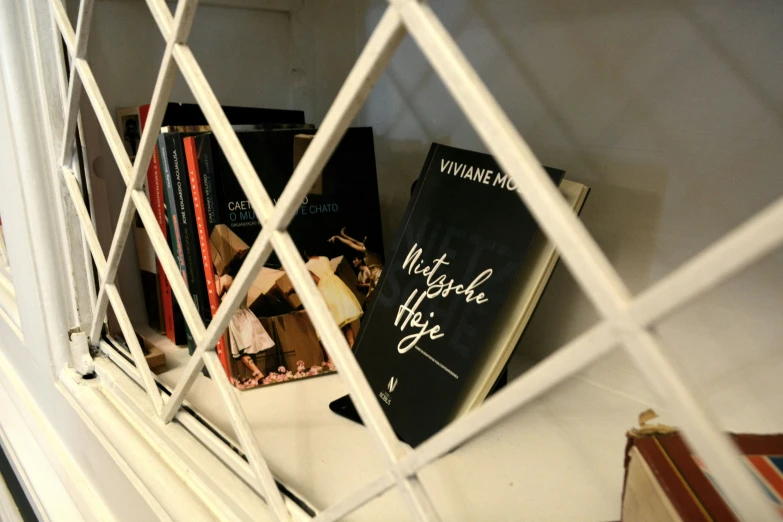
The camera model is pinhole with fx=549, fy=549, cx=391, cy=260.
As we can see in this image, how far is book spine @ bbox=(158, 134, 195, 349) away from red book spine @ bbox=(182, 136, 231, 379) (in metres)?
0.02

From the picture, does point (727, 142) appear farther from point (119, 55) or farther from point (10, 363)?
point (10, 363)

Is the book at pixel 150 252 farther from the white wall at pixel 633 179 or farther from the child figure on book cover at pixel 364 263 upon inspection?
the white wall at pixel 633 179

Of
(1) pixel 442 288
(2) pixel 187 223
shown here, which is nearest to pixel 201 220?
(2) pixel 187 223

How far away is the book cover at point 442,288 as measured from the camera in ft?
1.36

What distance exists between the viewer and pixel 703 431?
163mm

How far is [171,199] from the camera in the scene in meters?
0.56

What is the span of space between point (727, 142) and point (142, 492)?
0.53m

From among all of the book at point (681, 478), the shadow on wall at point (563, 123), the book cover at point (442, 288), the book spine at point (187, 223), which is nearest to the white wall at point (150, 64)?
the book spine at point (187, 223)

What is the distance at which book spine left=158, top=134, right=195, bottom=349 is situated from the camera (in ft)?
1.80

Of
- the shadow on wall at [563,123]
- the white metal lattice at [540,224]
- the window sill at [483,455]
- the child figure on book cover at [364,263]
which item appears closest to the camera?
the white metal lattice at [540,224]

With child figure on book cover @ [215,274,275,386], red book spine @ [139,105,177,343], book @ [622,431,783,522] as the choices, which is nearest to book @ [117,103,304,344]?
red book spine @ [139,105,177,343]

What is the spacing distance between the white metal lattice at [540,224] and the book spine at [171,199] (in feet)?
0.35

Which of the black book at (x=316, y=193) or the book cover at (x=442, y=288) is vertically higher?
the black book at (x=316, y=193)

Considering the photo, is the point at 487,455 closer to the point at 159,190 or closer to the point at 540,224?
the point at 540,224
